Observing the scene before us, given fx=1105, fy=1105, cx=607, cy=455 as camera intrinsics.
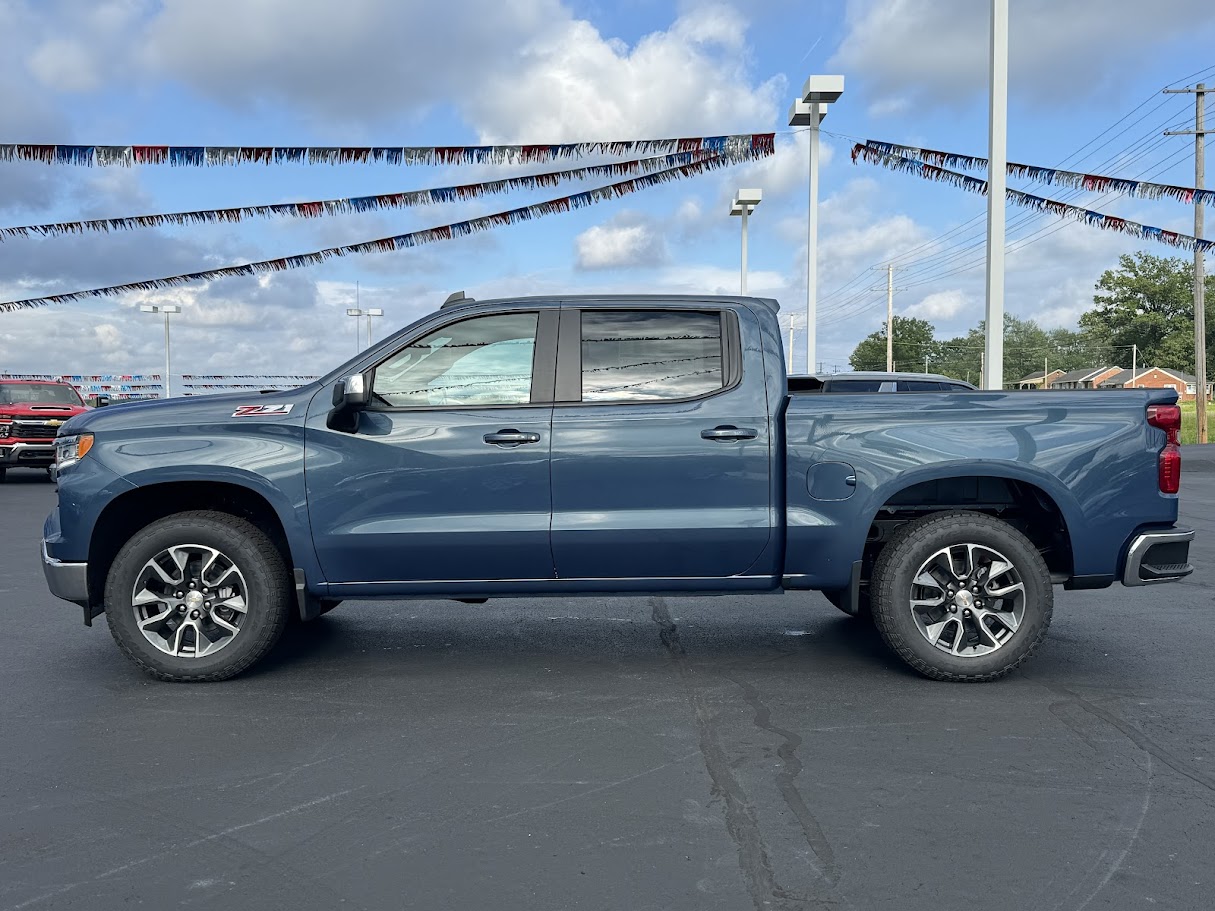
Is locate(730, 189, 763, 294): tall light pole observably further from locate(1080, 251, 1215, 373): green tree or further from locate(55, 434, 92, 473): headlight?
locate(1080, 251, 1215, 373): green tree

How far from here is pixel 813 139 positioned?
21.6 m

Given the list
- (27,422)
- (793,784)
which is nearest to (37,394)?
(27,422)

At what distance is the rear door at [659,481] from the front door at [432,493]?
0.13 m

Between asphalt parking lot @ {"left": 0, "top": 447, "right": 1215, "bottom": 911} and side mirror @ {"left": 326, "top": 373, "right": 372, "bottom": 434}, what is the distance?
131 centimetres

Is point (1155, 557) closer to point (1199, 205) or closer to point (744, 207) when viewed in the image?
point (744, 207)

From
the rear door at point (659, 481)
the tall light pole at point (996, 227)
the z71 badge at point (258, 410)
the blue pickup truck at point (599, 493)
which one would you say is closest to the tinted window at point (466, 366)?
the blue pickup truck at point (599, 493)

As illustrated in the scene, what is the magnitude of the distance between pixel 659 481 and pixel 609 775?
65.5 inches

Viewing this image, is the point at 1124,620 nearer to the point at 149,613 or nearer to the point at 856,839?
the point at 856,839

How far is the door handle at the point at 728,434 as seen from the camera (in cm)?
541

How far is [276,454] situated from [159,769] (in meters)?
1.70

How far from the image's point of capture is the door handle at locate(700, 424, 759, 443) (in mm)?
5410

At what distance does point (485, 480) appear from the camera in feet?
17.7

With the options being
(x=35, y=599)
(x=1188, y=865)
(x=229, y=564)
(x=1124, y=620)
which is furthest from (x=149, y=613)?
(x=1124, y=620)

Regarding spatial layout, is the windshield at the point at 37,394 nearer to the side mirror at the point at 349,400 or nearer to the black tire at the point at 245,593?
the black tire at the point at 245,593
